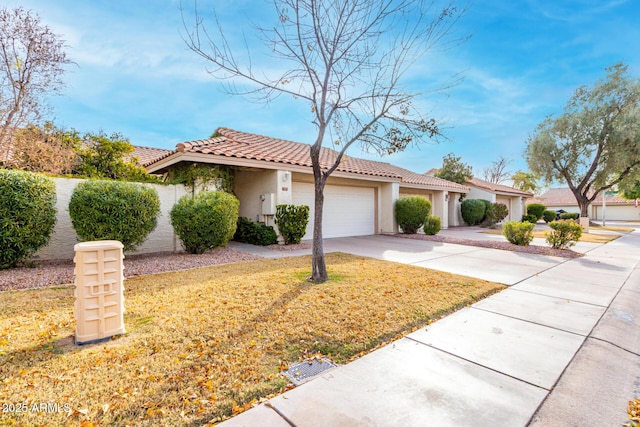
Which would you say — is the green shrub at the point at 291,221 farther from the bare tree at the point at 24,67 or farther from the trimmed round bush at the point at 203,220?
the bare tree at the point at 24,67

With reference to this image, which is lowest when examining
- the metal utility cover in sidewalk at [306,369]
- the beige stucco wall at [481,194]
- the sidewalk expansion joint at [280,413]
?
the metal utility cover in sidewalk at [306,369]

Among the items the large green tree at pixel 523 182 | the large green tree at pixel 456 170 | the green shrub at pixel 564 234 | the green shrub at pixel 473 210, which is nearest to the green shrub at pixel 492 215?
the green shrub at pixel 473 210

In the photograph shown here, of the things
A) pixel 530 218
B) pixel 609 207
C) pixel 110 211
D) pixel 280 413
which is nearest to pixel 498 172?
pixel 609 207

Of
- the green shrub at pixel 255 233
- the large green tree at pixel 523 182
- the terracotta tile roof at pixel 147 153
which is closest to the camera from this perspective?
the green shrub at pixel 255 233

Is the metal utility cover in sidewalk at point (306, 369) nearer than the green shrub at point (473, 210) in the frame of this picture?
Yes

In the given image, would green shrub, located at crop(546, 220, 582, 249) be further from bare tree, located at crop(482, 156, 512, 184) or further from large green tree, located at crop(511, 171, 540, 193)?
bare tree, located at crop(482, 156, 512, 184)

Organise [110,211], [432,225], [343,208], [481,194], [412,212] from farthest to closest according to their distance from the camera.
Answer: [481,194] < [412,212] < [432,225] < [343,208] < [110,211]

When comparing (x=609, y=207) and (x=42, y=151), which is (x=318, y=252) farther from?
(x=609, y=207)

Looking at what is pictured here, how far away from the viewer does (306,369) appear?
8.89 ft

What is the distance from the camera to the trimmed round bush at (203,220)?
770 cm

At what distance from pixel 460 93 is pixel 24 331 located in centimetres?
814

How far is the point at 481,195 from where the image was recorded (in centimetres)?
2339

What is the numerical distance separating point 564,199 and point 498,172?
12617 mm

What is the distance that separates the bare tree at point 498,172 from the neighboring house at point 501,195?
14953 millimetres
